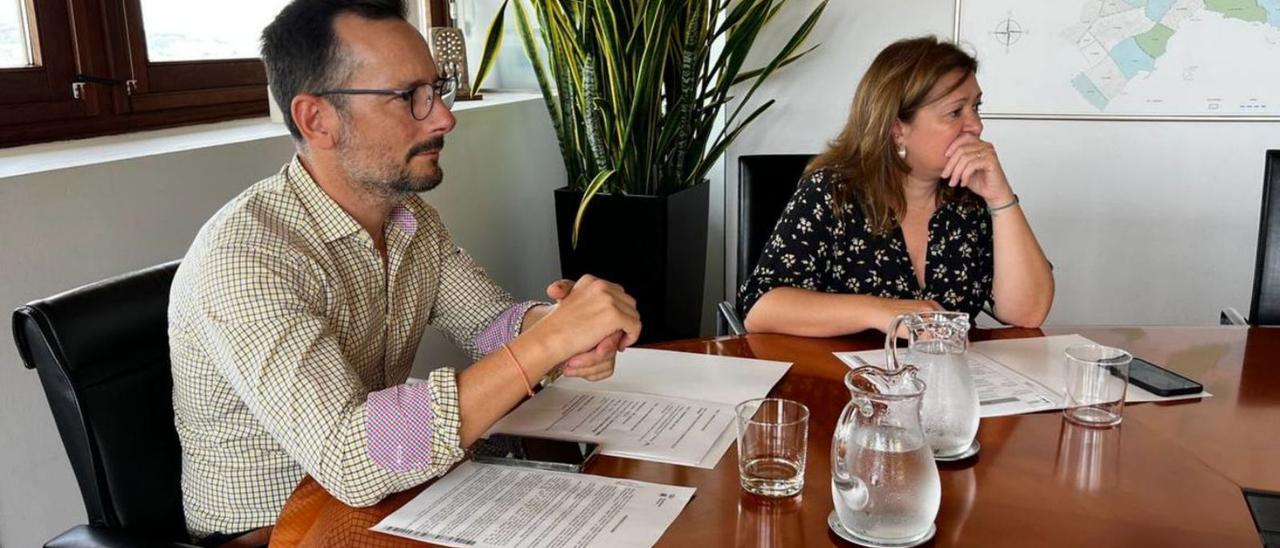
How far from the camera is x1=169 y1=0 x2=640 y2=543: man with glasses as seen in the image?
3.88 feet

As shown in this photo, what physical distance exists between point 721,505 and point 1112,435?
559mm

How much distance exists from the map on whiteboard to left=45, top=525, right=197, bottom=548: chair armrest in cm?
282

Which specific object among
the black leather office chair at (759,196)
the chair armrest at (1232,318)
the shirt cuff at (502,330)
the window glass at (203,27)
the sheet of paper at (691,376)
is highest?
the window glass at (203,27)

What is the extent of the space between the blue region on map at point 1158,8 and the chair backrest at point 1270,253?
1.06 m

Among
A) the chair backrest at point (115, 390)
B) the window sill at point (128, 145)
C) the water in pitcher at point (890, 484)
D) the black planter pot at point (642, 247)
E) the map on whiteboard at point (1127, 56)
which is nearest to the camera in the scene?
the water in pitcher at point (890, 484)

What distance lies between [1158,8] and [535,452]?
2.71 metres

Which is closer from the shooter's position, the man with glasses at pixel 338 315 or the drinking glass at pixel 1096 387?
the man with glasses at pixel 338 315

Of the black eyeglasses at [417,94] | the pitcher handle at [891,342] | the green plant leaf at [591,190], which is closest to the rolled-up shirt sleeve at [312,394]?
the black eyeglasses at [417,94]

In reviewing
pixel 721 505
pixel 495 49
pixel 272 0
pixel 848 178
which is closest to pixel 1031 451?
pixel 721 505

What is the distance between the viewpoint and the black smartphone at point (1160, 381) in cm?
148

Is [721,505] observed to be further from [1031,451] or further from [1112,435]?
[1112,435]

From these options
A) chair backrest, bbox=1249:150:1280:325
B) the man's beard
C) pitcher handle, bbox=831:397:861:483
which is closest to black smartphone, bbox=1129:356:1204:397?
pitcher handle, bbox=831:397:861:483

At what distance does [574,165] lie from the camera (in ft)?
10.3

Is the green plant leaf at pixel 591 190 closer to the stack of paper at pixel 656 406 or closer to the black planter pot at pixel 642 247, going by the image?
the black planter pot at pixel 642 247
